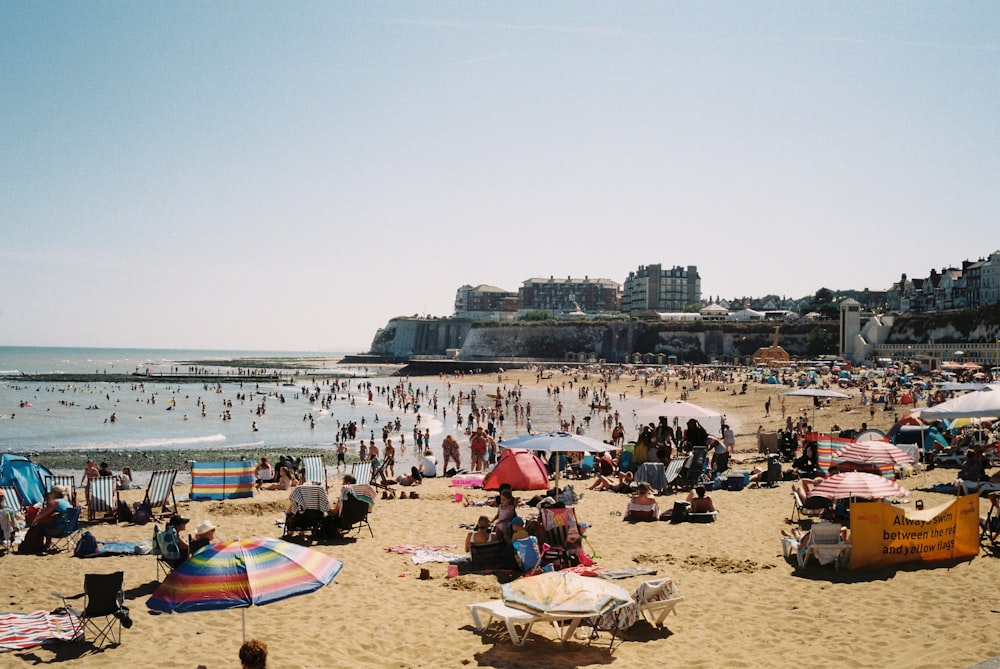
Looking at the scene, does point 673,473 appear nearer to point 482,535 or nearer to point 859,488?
point 859,488

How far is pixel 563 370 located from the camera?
74.8 m

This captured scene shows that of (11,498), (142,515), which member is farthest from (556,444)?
(11,498)

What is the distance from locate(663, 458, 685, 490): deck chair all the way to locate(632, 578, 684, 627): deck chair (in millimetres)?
6570

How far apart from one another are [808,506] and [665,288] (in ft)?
400

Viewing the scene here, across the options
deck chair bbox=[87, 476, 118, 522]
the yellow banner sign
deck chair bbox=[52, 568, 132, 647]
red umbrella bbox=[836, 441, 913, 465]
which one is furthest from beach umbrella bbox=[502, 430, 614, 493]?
deck chair bbox=[87, 476, 118, 522]

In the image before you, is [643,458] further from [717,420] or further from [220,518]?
[717,420]

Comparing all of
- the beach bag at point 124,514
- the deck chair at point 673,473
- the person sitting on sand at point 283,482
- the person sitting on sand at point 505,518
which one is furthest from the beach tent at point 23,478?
the deck chair at point 673,473

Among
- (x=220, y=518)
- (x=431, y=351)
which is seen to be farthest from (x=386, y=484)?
(x=431, y=351)

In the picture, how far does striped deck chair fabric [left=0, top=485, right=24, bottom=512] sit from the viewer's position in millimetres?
10172

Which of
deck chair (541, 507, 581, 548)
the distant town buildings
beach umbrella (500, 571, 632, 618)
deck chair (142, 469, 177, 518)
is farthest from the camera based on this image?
the distant town buildings

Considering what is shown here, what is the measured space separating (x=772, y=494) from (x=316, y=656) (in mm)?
8800

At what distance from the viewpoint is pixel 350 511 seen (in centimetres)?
948

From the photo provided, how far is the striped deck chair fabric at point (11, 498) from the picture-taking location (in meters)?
10.2

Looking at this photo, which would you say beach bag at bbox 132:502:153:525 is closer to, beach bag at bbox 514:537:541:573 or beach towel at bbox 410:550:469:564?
beach towel at bbox 410:550:469:564
